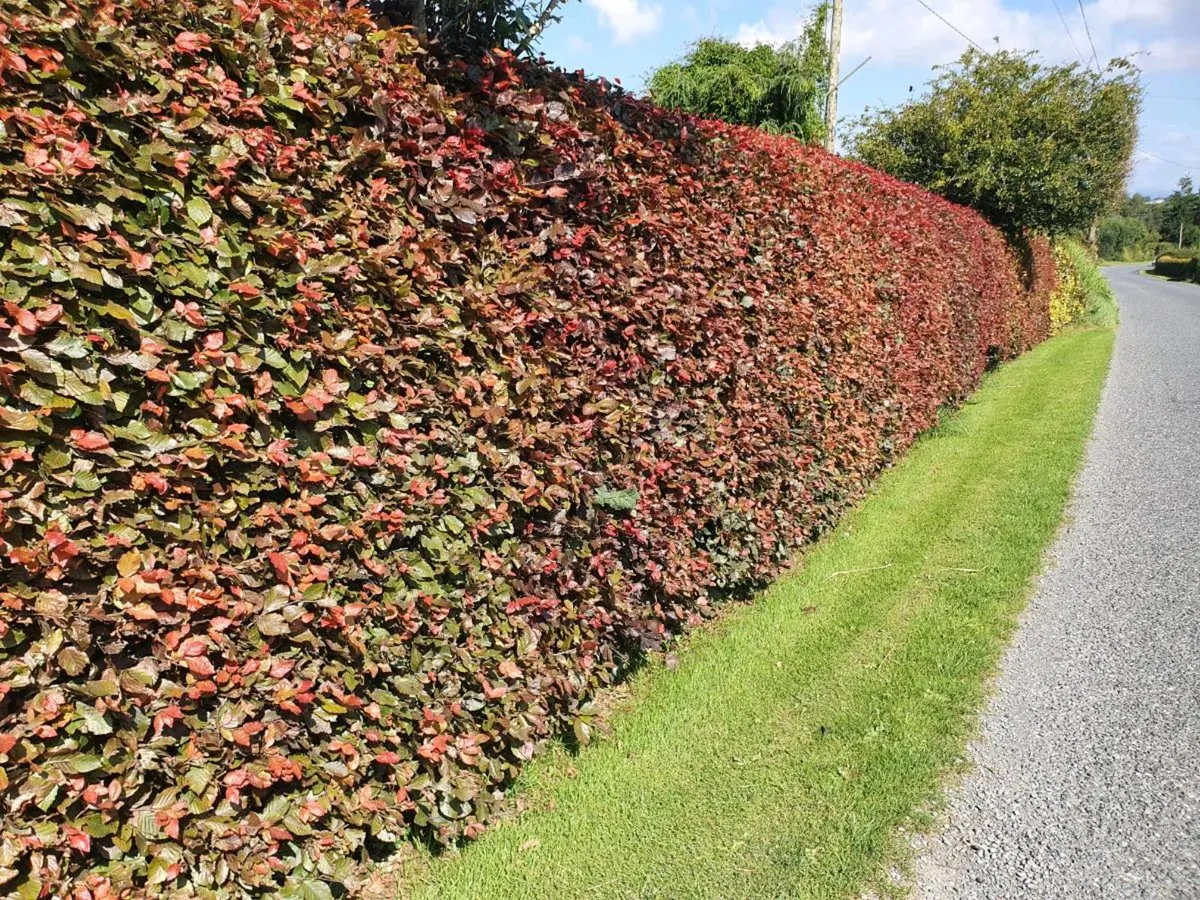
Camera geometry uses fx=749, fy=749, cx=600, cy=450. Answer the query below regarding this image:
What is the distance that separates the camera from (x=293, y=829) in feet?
7.36

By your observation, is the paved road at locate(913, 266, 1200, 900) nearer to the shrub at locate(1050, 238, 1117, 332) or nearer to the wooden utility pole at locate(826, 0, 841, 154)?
the wooden utility pole at locate(826, 0, 841, 154)

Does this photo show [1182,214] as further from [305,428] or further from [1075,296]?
[305,428]

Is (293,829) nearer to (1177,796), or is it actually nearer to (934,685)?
(934,685)

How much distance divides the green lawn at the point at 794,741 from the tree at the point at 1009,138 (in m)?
9.58

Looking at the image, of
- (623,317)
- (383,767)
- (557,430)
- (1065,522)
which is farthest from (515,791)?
(1065,522)

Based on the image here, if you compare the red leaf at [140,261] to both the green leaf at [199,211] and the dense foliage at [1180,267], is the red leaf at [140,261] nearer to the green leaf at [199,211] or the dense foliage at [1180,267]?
the green leaf at [199,211]

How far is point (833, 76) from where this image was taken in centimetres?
1224

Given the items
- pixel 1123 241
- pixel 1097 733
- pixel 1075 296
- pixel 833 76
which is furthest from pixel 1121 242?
pixel 1097 733

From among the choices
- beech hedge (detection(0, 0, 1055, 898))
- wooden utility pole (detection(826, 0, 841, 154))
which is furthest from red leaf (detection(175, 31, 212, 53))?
wooden utility pole (detection(826, 0, 841, 154))

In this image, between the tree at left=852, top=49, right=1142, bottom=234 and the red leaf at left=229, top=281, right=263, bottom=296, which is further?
the tree at left=852, top=49, right=1142, bottom=234

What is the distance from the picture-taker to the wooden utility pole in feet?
40.0

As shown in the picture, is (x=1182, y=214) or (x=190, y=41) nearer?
(x=190, y=41)

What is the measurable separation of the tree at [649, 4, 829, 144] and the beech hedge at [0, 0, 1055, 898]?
1185cm

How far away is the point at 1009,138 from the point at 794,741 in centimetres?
1337
